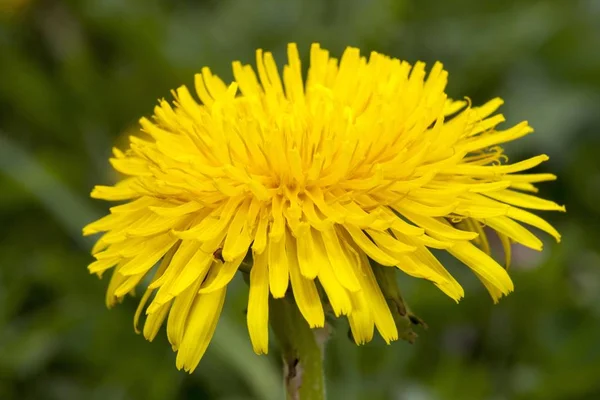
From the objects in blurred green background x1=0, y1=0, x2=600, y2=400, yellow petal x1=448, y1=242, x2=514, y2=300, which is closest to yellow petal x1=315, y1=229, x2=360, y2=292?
yellow petal x1=448, y1=242, x2=514, y2=300

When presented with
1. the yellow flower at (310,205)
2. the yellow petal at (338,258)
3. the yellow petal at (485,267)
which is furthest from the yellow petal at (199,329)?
the yellow petal at (485,267)

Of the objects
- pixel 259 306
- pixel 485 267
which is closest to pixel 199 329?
pixel 259 306

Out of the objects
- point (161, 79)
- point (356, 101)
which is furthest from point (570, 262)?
point (161, 79)

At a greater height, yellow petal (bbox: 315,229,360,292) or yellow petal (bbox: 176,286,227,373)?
yellow petal (bbox: 315,229,360,292)

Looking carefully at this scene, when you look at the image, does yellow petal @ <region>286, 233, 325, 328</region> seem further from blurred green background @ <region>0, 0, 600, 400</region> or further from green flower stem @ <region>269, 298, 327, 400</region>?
blurred green background @ <region>0, 0, 600, 400</region>

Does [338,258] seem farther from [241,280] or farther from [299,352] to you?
[241,280]

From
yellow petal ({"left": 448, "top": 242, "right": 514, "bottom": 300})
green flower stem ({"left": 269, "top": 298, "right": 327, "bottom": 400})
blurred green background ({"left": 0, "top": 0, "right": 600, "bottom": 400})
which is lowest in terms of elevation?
green flower stem ({"left": 269, "top": 298, "right": 327, "bottom": 400})

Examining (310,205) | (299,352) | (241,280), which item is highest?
(241,280)

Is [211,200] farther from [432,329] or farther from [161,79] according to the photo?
[161,79]
